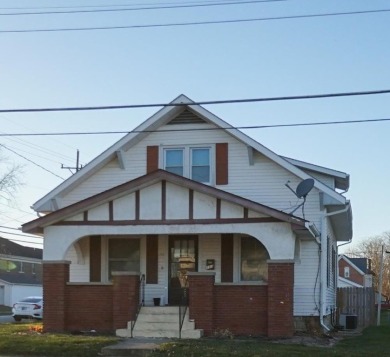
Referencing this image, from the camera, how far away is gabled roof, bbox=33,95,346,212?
2016cm

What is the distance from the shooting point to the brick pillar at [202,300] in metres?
17.4

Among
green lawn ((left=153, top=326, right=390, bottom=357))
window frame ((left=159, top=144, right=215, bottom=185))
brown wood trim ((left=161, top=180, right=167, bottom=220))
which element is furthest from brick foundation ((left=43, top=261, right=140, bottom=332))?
window frame ((left=159, top=144, right=215, bottom=185))

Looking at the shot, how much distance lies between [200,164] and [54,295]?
6.06 m

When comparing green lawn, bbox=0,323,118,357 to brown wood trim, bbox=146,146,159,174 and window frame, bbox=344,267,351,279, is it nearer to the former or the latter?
brown wood trim, bbox=146,146,159,174

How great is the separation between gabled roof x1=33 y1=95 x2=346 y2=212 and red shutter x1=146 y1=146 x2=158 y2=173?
1.58ft

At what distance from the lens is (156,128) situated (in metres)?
21.6

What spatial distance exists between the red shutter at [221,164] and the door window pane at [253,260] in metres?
1.94

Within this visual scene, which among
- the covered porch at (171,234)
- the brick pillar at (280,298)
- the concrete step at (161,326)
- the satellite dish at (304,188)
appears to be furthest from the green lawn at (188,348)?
the satellite dish at (304,188)

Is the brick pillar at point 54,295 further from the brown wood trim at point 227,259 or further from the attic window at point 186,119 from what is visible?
the attic window at point 186,119

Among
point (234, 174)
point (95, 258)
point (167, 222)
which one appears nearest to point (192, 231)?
point (167, 222)

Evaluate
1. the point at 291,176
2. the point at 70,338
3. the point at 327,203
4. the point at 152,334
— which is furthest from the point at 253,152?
the point at 70,338

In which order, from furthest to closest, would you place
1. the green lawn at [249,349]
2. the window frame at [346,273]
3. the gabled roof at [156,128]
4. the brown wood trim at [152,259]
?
the window frame at [346,273]
the brown wood trim at [152,259]
the gabled roof at [156,128]
the green lawn at [249,349]

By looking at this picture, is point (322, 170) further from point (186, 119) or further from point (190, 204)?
point (190, 204)

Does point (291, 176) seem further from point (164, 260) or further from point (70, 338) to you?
point (70, 338)
